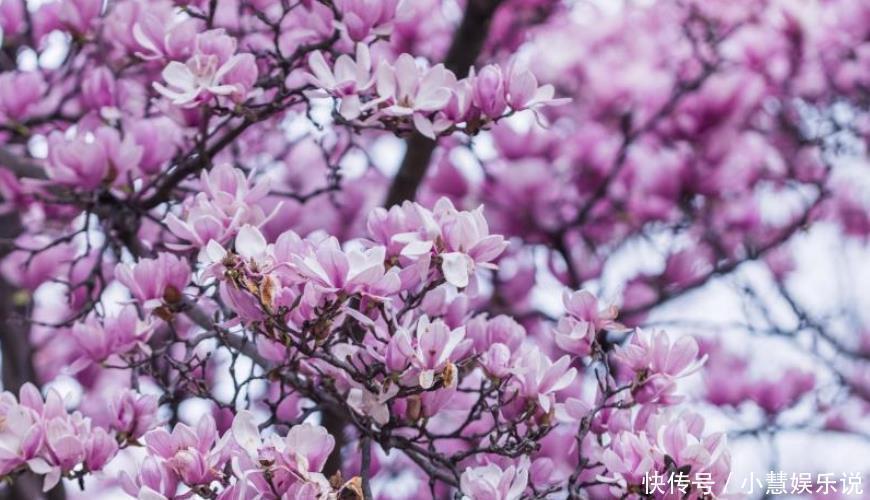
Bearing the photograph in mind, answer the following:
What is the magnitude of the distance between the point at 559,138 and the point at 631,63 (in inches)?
29.3

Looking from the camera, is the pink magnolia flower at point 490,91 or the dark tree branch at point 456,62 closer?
the pink magnolia flower at point 490,91

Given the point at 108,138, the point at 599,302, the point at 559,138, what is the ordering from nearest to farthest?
the point at 599,302, the point at 108,138, the point at 559,138

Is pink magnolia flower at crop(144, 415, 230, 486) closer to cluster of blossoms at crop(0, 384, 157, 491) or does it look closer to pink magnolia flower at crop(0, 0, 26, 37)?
cluster of blossoms at crop(0, 384, 157, 491)

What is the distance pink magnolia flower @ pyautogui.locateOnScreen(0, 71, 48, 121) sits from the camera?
2342 mm

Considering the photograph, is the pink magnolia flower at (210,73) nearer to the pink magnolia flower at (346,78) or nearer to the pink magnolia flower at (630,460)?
the pink magnolia flower at (346,78)

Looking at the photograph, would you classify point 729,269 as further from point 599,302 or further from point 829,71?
point 599,302

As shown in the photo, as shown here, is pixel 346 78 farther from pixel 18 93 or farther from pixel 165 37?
pixel 18 93

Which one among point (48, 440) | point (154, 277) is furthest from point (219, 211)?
point (48, 440)

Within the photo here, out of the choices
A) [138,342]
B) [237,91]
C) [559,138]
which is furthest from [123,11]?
[559,138]

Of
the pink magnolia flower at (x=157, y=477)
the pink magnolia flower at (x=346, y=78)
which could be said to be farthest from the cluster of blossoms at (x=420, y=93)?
the pink magnolia flower at (x=157, y=477)

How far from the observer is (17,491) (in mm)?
2668

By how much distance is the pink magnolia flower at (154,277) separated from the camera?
5.98 feet

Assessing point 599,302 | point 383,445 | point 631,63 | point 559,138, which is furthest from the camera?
point 631,63

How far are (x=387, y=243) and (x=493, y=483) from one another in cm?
36
